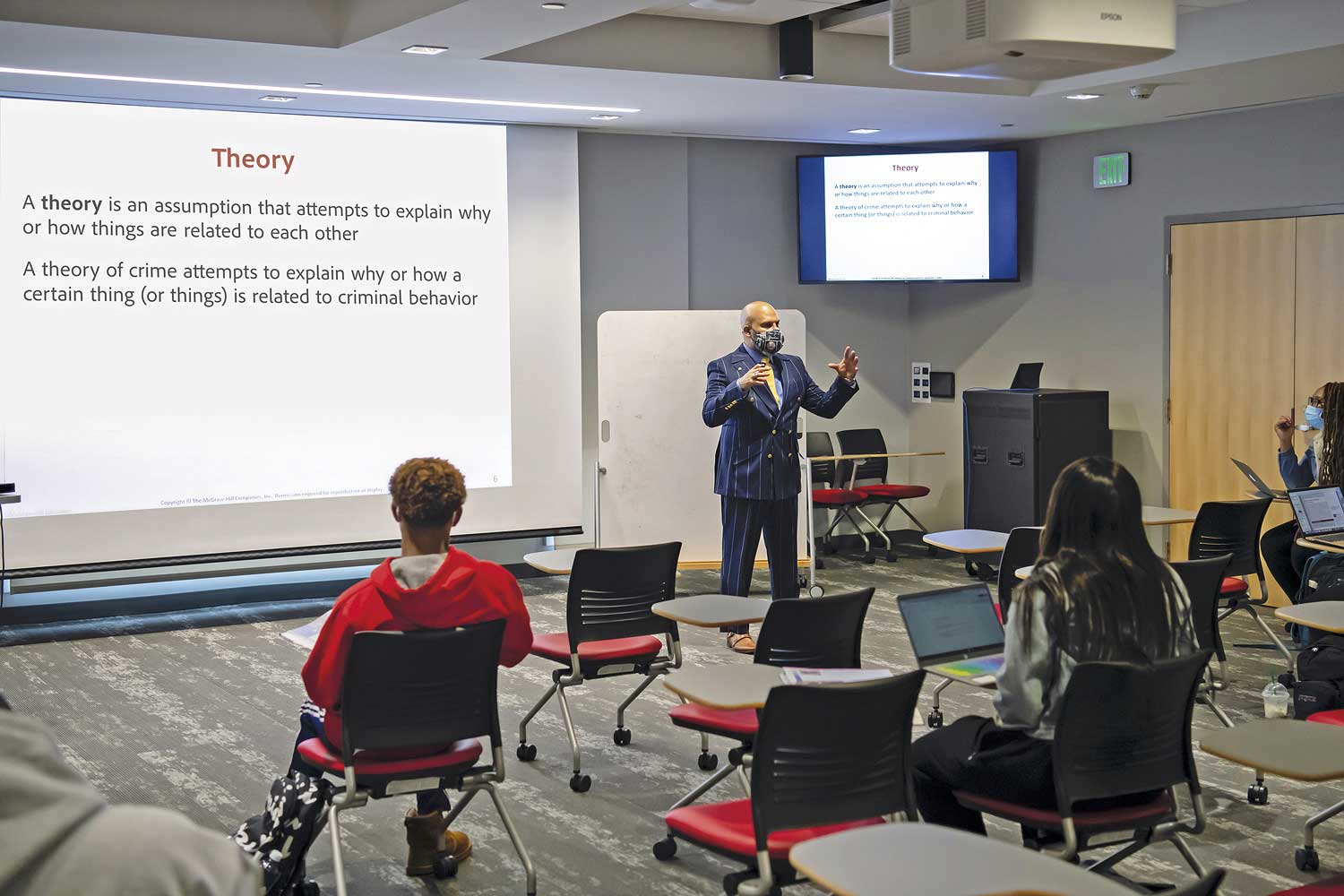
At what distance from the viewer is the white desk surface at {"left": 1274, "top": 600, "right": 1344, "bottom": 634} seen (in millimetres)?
3898

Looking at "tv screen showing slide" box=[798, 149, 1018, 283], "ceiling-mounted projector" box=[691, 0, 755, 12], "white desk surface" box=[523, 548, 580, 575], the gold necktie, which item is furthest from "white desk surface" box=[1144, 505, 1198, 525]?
"tv screen showing slide" box=[798, 149, 1018, 283]

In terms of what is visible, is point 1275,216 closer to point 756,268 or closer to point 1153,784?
point 756,268

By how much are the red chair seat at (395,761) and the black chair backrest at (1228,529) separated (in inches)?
147

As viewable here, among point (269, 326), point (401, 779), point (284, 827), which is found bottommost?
point (284, 827)

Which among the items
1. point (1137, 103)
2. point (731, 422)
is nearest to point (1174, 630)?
point (731, 422)

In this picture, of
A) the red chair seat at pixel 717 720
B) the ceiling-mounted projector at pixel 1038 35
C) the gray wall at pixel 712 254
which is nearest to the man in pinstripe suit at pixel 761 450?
the gray wall at pixel 712 254

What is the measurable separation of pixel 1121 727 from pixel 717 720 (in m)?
1.37

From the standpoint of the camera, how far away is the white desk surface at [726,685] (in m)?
3.30

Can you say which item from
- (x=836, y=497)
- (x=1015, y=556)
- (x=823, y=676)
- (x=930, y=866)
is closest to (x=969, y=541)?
(x=1015, y=556)

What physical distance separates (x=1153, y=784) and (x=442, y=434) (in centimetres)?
589

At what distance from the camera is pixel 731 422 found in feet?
22.3

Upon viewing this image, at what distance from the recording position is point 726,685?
11.4 feet

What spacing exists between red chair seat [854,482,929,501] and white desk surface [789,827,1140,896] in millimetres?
7442

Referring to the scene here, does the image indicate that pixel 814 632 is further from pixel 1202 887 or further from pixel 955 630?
pixel 1202 887
